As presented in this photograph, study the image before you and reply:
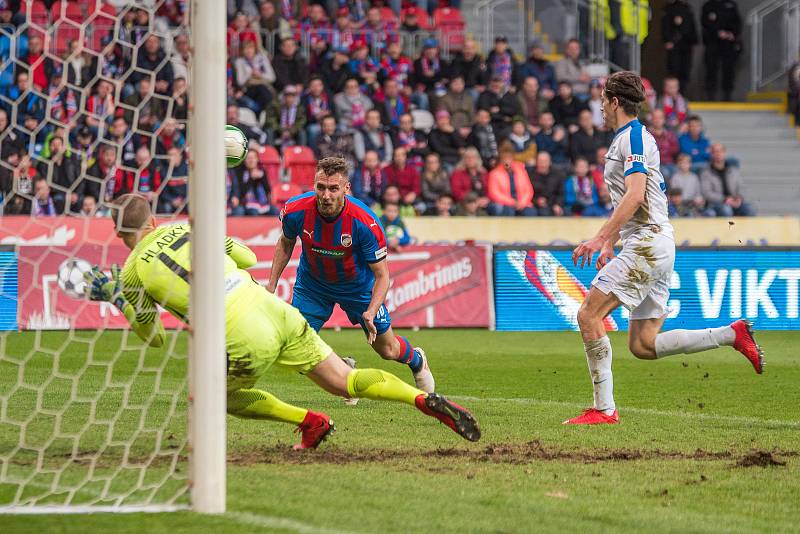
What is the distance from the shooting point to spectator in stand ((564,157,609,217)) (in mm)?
20109

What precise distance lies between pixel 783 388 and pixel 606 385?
303 cm

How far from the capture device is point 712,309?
54.3 feet

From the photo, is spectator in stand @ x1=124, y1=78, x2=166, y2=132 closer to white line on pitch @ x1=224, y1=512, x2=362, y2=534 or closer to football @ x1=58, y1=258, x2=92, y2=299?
football @ x1=58, y1=258, x2=92, y2=299

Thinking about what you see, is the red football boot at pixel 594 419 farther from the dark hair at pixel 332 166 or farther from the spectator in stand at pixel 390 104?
the spectator in stand at pixel 390 104

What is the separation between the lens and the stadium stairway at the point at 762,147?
76.8 ft

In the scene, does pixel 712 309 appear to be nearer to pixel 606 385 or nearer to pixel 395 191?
pixel 395 191

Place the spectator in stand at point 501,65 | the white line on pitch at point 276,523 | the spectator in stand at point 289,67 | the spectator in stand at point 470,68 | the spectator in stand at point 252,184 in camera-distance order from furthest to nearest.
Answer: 1. the spectator in stand at point 501,65
2. the spectator in stand at point 470,68
3. the spectator in stand at point 289,67
4. the spectator in stand at point 252,184
5. the white line on pitch at point 276,523

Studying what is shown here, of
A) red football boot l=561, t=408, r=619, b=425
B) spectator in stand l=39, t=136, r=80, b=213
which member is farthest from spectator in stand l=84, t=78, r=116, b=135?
red football boot l=561, t=408, r=619, b=425

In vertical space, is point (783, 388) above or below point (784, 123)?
below

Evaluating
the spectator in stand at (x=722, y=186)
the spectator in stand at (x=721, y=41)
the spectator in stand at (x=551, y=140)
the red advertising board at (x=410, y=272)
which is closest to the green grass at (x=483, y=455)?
the red advertising board at (x=410, y=272)

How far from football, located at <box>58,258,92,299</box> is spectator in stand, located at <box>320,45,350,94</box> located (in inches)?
316

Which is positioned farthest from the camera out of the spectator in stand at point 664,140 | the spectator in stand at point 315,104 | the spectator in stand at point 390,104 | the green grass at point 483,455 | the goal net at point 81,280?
the spectator in stand at point 664,140

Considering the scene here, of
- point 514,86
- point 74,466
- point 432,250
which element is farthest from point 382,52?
point 74,466

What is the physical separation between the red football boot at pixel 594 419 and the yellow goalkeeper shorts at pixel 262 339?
87.4 inches
